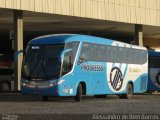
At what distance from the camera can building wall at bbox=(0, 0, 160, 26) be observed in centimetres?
3362

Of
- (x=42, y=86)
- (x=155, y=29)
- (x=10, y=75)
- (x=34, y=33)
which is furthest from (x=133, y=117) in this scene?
(x=34, y=33)

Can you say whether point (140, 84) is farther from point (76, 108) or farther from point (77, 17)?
point (76, 108)

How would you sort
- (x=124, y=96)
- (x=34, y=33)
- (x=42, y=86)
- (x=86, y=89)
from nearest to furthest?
(x=42, y=86) < (x=86, y=89) < (x=124, y=96) < (x=34, y=33)

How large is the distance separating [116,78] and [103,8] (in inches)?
466

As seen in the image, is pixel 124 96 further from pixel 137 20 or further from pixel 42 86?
pixel 137 20

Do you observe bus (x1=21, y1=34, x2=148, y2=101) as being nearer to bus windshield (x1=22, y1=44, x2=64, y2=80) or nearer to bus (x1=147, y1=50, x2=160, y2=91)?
bus windshield (x1=22, y1=44, x2=64, y2=80)

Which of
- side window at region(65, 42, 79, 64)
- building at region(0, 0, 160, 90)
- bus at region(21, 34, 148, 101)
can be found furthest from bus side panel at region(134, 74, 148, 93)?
building at region(0, 0, 160, 90)

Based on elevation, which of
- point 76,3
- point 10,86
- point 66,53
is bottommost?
point 10,86

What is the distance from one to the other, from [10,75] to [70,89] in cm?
1679

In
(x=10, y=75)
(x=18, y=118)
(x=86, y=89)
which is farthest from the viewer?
(x=10, y=75)

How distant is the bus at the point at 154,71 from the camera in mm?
34938

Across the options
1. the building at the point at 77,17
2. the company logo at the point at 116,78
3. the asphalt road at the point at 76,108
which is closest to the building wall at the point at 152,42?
the building at the point at 77,17

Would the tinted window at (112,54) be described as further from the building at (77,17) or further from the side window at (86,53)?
the building at (77,17)

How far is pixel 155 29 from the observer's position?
161 feet
